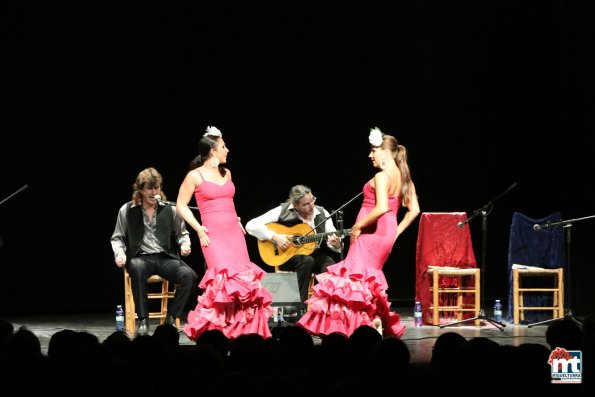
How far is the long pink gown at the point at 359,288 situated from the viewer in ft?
19.2

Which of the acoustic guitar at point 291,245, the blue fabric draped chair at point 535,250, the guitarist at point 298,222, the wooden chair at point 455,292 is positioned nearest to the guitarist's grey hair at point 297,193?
the guitarist at point 298,222

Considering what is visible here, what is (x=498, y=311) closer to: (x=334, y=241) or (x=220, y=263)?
(x=334, y=241)

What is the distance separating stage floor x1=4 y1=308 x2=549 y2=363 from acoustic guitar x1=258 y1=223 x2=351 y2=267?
100cm

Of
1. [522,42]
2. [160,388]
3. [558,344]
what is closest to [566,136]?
[522,42]

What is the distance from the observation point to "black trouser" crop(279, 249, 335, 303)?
720cm

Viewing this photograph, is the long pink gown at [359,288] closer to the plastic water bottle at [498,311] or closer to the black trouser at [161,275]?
the black trouser at [161,275]

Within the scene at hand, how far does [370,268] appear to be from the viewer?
19.6 ft

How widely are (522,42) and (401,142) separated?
61.2 inches

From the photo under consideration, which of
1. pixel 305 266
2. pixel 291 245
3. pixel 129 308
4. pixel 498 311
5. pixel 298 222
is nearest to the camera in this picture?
pixel 129 308

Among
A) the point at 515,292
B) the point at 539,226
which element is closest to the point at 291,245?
the point at 515,292

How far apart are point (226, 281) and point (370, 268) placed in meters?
0.96

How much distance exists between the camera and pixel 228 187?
598 cm

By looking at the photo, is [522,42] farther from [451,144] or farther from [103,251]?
[103,251]

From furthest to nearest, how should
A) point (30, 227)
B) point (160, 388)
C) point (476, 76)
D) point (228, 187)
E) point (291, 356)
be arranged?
point (476, 76) → point (30, 227) → point (228, 187) → point (291, 356) → point (160, 388)
